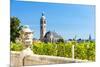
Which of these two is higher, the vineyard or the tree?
the tree

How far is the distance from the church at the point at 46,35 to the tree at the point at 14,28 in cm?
31

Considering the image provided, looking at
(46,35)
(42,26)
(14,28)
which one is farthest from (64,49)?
(14,28)

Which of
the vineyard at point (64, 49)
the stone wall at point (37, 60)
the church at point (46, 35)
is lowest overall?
the stone wall at point (37, 60)

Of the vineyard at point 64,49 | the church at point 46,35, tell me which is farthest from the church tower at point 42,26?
the vineyard at point 64,49

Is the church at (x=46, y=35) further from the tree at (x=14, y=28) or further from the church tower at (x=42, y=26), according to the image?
the tree at (x=14, y=28)

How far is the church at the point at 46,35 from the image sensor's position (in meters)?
3.07

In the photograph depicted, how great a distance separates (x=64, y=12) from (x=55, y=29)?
27 centimetres

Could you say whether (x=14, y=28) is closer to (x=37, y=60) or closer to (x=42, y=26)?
(x=42, y=26)

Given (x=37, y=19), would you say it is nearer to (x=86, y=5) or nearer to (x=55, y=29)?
(x=55, y=29)

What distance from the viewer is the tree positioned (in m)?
2.91

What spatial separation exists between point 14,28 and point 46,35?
1.49 ft

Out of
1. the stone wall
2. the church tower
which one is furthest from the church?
the stone wall

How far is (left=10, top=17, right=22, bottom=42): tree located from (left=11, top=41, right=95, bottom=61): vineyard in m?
0.10

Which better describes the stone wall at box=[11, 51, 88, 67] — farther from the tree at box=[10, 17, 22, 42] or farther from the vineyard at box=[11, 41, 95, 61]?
the tree at box=[10, 17, 22, 42]
